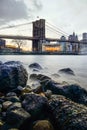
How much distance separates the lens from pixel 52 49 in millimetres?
106125

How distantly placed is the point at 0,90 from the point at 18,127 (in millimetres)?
2863

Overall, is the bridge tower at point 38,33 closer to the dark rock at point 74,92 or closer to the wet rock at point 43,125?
the dark rock at point 74,92

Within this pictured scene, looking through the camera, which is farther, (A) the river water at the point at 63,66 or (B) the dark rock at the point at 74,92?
(A) the river water at the point at 63,66

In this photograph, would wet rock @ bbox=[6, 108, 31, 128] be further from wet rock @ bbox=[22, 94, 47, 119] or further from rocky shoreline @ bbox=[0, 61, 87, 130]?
wet rock @ bbox=[22, 94, 47, 119]

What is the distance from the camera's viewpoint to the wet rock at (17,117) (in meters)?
4.39

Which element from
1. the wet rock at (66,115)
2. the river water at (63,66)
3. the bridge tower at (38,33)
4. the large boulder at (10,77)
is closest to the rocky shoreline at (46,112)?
the wet rock at (66,115)

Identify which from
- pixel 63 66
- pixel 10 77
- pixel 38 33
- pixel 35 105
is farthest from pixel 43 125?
pixel 38 33

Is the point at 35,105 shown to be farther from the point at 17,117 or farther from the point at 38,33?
the point at 38,33

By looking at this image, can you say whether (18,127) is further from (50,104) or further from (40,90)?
(40,90)

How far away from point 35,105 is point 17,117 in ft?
1.77

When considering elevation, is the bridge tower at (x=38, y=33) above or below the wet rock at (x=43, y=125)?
above

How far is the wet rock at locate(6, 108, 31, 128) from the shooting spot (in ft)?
14.4

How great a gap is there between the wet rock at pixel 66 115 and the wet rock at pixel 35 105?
0.21 m

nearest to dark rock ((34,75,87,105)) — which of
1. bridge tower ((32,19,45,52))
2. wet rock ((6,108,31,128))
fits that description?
wet rock ((6,108,31,128))
